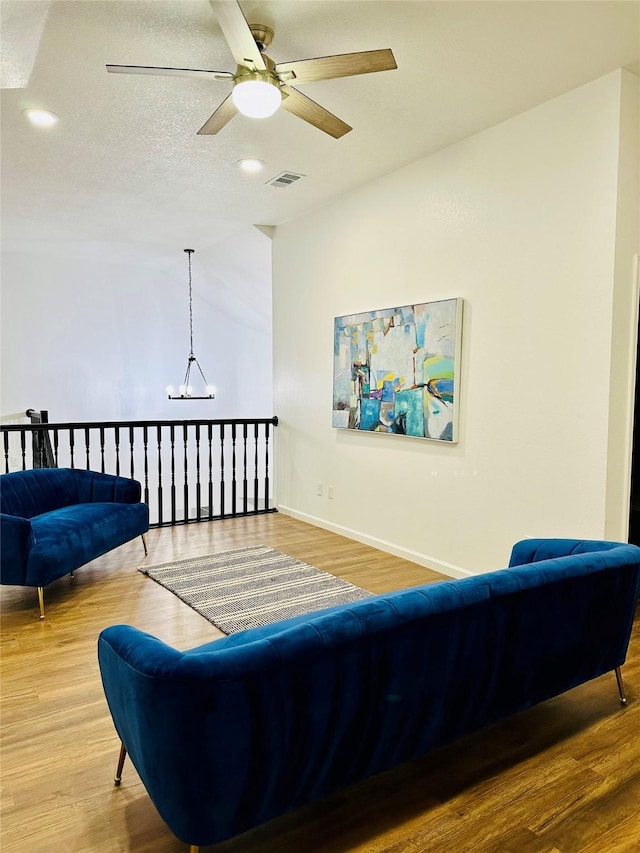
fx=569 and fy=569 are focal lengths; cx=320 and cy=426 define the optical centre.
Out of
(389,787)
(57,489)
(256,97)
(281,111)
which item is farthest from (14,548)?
(281,111)

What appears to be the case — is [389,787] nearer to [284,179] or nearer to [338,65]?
[338,65]

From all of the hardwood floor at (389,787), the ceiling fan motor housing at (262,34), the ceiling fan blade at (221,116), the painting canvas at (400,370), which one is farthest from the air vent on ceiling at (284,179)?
the hardwood floor at (389,787)

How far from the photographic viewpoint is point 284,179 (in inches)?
171

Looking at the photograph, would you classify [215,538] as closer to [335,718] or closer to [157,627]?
[157,627]

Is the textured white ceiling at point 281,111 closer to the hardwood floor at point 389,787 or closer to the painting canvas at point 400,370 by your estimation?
the painting canvas at point 400,370

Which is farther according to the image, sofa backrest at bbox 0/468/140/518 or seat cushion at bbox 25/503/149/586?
sofa backrest at bbox 0/468/140/518

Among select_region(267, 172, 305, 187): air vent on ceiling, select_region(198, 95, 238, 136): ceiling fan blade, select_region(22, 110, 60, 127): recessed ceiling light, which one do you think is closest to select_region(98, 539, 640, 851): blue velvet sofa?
select_region(198, 95, 238, 136): ceiling fan blade

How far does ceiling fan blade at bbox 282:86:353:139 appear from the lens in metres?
2.53

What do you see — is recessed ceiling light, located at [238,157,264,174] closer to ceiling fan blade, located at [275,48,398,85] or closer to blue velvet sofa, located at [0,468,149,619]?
ceiling fan blade, located at [275,48,398,85]

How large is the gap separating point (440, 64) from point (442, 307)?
1450 millimetres

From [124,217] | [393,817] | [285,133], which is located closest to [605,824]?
[393,817]

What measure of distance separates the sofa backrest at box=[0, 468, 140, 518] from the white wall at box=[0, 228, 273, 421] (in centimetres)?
319

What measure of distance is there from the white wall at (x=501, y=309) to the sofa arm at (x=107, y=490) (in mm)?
1760

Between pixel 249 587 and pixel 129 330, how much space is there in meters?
5.48
